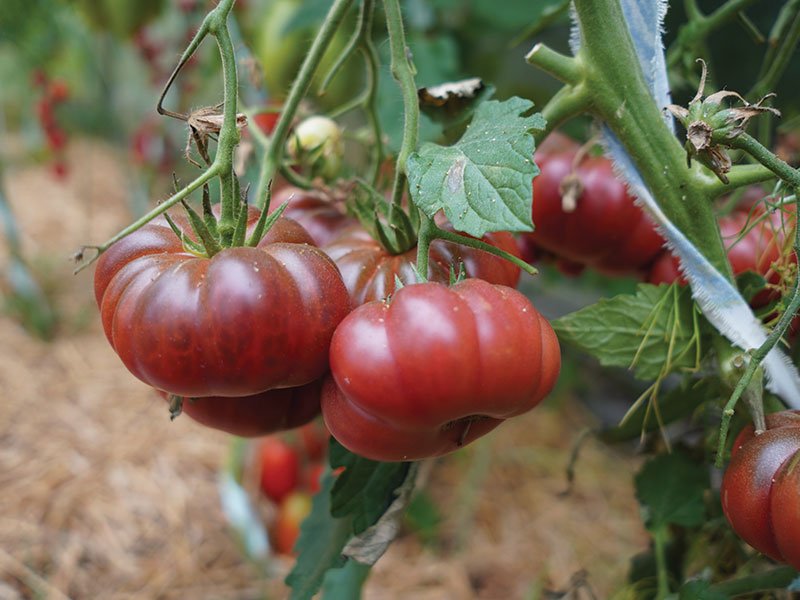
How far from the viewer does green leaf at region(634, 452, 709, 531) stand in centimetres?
62

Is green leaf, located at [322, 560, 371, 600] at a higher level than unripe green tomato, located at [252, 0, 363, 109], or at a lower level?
lower

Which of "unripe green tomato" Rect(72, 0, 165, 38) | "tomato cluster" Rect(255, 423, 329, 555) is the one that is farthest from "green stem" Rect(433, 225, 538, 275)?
"unripe green tomato" Rect(72, 0, 165, 38)

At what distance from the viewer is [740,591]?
1.80ft

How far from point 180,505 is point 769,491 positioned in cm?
107

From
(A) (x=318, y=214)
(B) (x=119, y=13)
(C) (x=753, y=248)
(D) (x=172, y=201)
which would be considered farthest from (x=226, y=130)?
(B) (x=119, y=13)

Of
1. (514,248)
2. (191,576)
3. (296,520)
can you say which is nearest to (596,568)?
(296,520)

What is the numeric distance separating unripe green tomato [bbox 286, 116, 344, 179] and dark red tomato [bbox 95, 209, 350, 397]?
0.24 metres

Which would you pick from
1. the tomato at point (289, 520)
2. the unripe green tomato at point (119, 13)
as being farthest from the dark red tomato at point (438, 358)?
the unripe green tomato at point (119, 13)

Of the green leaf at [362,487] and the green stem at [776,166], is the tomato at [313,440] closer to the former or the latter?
the green leaf at [362,487]

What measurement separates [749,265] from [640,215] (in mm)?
95

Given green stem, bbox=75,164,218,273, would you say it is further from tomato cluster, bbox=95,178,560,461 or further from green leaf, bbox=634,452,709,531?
green leaf, bbox=634,452,709,531

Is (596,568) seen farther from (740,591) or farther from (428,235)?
(428,235)

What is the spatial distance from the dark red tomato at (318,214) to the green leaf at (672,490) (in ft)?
1.19

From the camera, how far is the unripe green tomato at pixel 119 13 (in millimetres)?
1446
